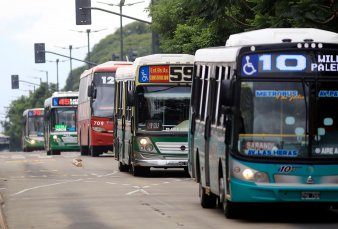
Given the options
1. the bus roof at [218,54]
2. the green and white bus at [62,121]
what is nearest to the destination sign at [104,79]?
the green and white bus at [62,121]

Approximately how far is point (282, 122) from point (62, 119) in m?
44.7

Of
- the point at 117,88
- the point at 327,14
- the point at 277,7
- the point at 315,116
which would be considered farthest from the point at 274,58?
the point at 117,88

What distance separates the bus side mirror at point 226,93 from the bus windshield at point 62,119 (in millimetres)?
44215

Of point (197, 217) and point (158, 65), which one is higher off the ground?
point (158, 65)

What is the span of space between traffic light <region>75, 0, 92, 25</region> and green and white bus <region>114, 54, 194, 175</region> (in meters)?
16.1

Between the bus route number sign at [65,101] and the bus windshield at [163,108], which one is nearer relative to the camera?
the bus windshield at [163,108]

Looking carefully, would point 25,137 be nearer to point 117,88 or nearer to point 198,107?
point 117,88

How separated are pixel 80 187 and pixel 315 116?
11.3 metres

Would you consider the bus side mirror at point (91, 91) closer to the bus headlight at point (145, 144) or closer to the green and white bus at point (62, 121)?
the green and white bus at point (62, 121)

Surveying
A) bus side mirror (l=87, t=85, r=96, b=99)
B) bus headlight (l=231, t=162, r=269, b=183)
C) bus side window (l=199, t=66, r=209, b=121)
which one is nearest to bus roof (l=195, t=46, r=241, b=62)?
bus side window (l=199, t=66, r=209, b=121)

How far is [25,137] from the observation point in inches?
3369

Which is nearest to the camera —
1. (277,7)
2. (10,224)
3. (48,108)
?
(10,224)

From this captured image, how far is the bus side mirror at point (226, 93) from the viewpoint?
707 inches

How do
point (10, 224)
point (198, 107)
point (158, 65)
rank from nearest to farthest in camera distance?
point (10, 224) → point (198, 107) → point (158, 65)
